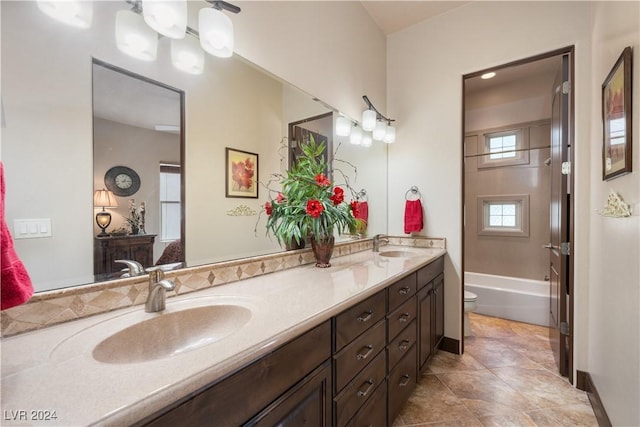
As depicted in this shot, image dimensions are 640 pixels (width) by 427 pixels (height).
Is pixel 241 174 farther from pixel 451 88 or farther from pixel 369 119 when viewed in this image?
pixel 451 88

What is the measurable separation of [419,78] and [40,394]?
2910mm

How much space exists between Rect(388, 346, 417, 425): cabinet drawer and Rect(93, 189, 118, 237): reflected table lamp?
1393 mm

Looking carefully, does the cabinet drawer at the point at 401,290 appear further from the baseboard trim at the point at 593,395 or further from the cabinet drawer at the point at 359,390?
the baseboard trim at the point at 593,395

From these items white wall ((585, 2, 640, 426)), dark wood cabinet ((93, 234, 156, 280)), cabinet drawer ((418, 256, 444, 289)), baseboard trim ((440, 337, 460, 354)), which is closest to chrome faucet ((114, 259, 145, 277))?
dark wood cabinet ((93, 234, 156, 280))

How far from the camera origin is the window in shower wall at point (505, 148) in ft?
10.6

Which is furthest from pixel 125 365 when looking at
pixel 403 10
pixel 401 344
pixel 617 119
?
pixel 403 10

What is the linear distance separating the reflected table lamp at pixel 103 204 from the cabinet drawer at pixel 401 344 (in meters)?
1.30

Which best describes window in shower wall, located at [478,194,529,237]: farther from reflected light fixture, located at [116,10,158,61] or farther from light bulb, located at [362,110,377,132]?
reflected light fixture, located at [116,10,158,61]

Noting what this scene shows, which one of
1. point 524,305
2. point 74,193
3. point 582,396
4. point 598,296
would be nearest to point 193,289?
point 74,193

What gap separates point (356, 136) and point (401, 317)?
148cm

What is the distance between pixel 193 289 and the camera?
1.11m

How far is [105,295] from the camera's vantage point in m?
0.88

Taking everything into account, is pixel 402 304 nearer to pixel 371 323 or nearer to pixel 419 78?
pixel 371 323

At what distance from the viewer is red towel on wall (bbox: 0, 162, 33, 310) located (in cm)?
56
